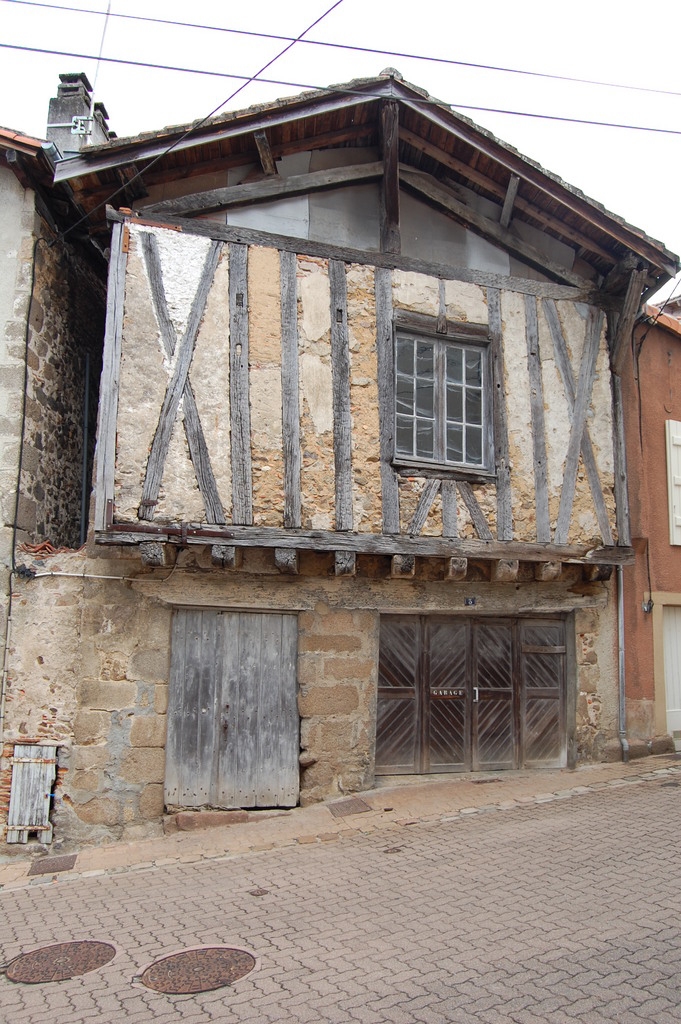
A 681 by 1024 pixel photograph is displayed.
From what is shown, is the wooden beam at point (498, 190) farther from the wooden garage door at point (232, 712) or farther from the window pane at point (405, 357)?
the wooden garage door at point (232, 712)

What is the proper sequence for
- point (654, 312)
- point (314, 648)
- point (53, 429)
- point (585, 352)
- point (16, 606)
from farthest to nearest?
point (654, 312) → point (585, 352) → point (53, 429) → point (314, 648) → point (16, 606)

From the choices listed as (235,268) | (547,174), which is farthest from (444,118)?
(235,268)

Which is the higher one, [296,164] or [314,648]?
[296,164]

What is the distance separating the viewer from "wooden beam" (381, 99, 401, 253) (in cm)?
775

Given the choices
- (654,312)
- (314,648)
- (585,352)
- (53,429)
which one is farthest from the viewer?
(654,312)

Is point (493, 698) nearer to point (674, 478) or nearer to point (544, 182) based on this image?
point (674, 478)

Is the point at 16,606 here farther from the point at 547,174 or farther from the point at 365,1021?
the point at 547,174

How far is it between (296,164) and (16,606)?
5.04 m

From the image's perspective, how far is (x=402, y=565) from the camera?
7.47 m

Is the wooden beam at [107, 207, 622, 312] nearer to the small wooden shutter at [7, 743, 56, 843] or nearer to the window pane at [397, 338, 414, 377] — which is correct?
the window pane at [397, 338, 414, 377]

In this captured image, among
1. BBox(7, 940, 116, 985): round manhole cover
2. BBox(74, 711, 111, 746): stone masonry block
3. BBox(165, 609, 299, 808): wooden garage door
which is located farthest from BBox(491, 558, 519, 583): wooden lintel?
BBox(7, 940, 116, 985): round manhole cover

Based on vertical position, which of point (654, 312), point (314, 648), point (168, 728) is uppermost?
point (654, 312)

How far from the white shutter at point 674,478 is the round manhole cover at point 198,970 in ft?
23.0

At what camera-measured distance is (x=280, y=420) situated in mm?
7254
